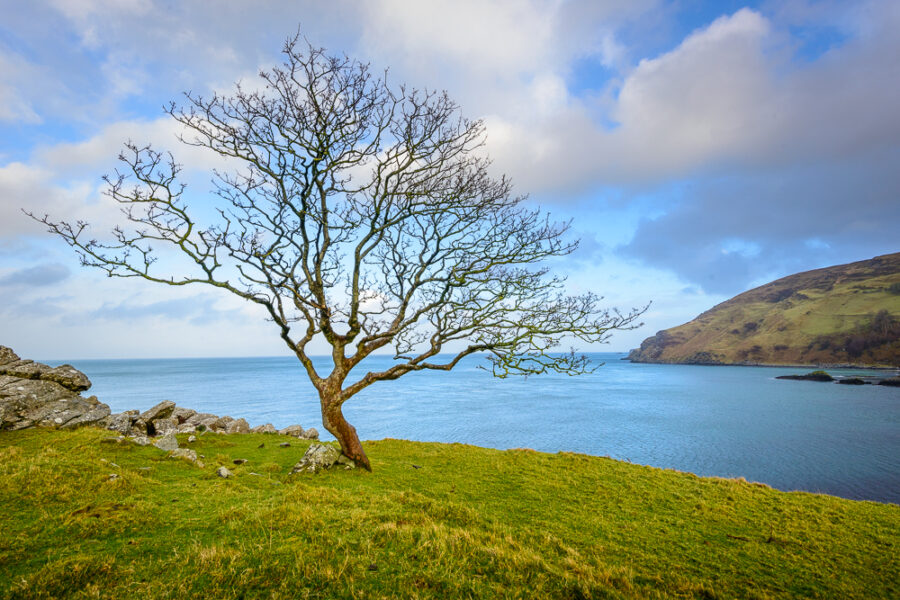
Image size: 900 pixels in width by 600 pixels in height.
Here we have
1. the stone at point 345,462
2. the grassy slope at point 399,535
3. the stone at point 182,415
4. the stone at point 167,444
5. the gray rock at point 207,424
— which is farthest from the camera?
the stone at point 182,415

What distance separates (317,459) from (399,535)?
294 inches

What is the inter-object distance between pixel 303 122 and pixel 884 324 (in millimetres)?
211423

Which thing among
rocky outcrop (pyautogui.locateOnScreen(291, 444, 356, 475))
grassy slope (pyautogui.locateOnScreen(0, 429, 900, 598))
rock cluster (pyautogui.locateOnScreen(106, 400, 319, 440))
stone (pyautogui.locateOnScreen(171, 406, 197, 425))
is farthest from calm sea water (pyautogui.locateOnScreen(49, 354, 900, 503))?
rocky outcrop (pyautogui.locateOnScreen(291, 444, 356, 475))

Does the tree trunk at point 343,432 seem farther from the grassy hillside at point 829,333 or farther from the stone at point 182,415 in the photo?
the grassy hillside at point 829,333

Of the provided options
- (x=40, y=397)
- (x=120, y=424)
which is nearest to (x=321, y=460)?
(x=120, y=424)

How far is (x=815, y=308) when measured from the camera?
182125 mm

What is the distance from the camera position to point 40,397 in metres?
14.3

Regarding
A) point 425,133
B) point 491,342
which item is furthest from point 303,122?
point 491,342

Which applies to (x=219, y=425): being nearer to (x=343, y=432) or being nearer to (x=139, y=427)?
(x=139, y=427)

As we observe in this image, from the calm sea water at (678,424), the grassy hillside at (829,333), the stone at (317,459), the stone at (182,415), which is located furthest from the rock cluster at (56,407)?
the grassy hillside at (829,333)

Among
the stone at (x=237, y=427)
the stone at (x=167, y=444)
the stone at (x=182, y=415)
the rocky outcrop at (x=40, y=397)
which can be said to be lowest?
the stone at (x=237, y=427)

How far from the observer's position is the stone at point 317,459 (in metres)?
12.3

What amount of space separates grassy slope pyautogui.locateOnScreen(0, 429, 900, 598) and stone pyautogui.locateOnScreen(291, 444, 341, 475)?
519mm

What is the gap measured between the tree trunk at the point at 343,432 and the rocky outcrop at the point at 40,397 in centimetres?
963
